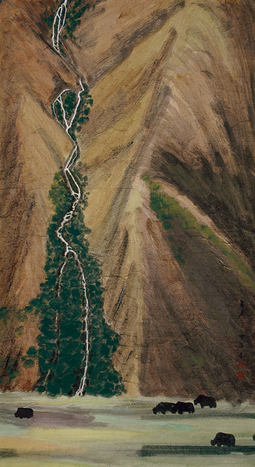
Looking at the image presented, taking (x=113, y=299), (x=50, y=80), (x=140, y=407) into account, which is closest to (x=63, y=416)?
(x=140, y=407)

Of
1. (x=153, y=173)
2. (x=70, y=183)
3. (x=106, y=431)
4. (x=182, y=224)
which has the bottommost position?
(x=106, y=431)

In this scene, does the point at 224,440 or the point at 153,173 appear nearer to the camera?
the point at 224,440

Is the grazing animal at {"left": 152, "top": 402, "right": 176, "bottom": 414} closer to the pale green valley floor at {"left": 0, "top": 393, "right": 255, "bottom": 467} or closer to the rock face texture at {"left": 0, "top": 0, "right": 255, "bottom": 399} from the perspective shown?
the pale green valley floor at {"left": 0, "top": 393, "right": 255, "bottom": 467}

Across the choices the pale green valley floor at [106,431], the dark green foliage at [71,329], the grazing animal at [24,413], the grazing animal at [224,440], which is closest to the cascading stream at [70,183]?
the dark green foliage at [71,329]

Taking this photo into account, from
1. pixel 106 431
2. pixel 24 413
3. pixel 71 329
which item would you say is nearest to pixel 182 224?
pixel 71 329

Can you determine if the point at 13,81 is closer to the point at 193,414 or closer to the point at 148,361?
the point at 148,361

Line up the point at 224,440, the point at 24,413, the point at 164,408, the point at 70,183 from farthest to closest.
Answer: the point at 70,183, the point at 164,408, the point at 24,413, the point at 224,440

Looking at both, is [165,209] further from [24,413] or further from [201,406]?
[24,413]
